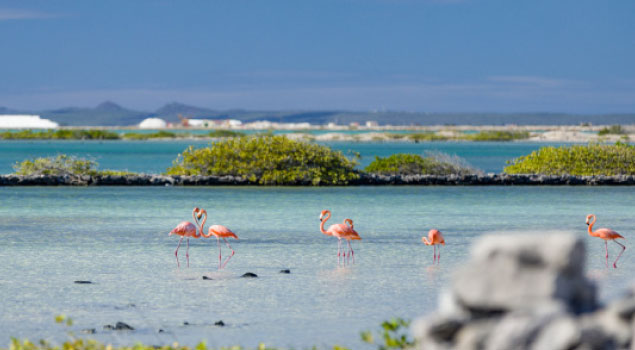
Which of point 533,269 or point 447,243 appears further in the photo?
point 447,243

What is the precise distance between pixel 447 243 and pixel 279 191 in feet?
37.7

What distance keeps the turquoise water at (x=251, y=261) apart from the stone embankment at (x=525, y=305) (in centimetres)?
332

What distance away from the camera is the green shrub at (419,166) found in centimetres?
3077

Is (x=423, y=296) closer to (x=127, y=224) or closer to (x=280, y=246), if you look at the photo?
(x=280, y=246)

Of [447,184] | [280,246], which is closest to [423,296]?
[280,246]

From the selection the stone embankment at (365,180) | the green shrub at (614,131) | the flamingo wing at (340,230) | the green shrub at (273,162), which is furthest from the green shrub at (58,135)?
the flamingo wing at (340,230)

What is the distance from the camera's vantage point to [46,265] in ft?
39.3

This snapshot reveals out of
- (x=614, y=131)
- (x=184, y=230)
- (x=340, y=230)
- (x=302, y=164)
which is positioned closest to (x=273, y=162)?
(x=302, y=164)

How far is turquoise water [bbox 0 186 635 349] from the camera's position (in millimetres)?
8547

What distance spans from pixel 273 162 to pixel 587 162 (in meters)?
10.8

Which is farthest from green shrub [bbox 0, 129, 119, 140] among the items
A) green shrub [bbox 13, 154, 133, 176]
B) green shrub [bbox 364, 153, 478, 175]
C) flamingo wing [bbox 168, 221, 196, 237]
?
flamingo wing [bbox 168, 221, 196, 237]

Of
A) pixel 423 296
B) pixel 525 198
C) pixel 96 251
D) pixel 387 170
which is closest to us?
pixel 423 296

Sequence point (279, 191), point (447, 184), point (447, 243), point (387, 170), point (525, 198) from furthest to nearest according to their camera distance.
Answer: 1. point (387, 170)
2. point (447, 184)
3. point (279, 191)
4. point (525, 198)
5. point (447, 243)

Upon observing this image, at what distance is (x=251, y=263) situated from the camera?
40.5ft
